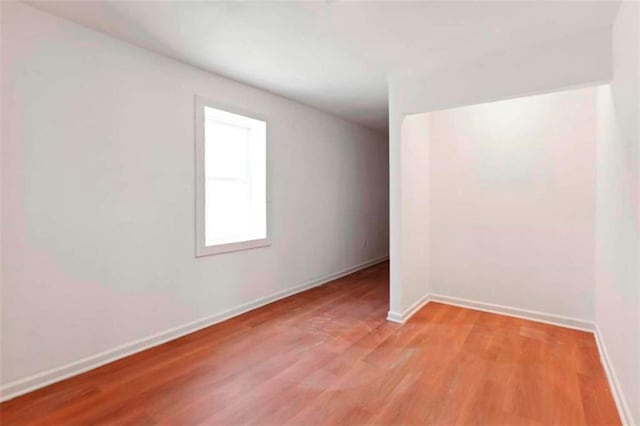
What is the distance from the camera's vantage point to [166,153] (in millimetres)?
2830

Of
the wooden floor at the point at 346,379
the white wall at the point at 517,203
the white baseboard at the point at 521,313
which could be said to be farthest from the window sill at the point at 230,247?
the white baseboard at the point at 521,313

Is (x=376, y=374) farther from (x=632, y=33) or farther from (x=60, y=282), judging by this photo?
(x=632, y=33)

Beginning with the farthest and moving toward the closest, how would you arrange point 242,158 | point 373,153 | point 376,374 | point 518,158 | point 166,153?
point 373,153
point 242,158
point 518,158
point 166,153
point 376,374

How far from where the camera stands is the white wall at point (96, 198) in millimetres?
2047

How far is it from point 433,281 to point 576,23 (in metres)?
2.85

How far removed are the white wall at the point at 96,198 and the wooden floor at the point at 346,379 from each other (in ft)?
1.09

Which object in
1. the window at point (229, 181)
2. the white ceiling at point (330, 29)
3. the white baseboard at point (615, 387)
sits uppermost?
the white ceiling at point (330, 29)

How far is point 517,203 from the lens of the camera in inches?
134

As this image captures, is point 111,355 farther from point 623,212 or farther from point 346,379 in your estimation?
point 623,212

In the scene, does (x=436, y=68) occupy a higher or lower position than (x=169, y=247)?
higher

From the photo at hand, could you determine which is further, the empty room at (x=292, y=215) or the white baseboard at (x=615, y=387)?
the empty room at (x=292, y=215)

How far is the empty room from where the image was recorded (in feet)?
6.54

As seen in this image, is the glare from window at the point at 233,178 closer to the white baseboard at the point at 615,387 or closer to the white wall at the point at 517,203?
the white wall at the point at 517,203

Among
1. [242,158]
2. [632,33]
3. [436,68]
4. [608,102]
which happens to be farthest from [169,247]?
[608,102]
